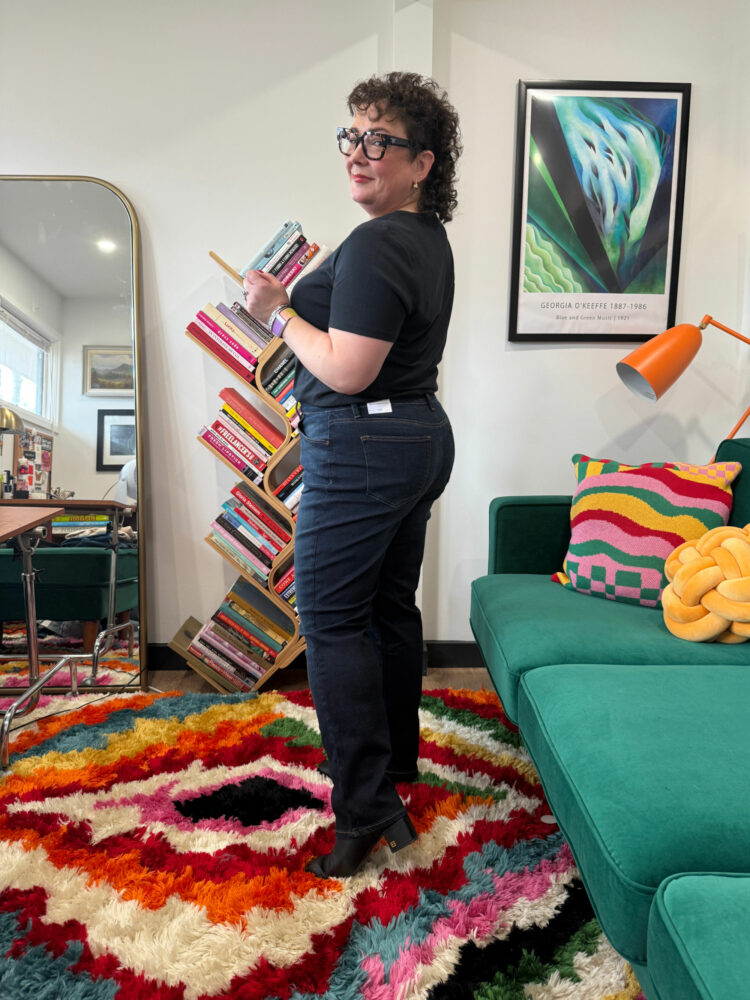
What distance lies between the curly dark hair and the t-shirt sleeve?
0.23m

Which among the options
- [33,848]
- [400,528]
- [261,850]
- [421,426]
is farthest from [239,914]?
[421,426]

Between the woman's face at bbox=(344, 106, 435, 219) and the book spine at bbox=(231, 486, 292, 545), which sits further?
the book spine at bbox=(231, 486, 292, 545)

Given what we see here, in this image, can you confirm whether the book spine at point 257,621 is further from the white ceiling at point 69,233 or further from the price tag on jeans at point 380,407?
the price tag on jeans at point 380,407

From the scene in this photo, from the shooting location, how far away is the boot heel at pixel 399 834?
1256mm

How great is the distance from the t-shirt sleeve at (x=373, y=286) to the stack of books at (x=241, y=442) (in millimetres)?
1197

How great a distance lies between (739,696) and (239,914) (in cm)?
87

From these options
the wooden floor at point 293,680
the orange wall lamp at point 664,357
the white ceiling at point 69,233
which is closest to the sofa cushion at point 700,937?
the orange wall lamp at point 664,357

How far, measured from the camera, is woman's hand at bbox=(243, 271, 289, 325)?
4.23 ft

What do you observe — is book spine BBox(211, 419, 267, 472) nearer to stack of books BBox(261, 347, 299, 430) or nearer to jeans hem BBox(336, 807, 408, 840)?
stack of books BBox(261, 347, 299, 430)

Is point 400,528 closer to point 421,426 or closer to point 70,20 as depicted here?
point 421,426

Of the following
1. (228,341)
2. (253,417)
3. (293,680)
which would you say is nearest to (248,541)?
(253,417)

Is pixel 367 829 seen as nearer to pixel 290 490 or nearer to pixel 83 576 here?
pixel 290 490

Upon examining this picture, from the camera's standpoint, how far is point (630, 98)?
2449mm

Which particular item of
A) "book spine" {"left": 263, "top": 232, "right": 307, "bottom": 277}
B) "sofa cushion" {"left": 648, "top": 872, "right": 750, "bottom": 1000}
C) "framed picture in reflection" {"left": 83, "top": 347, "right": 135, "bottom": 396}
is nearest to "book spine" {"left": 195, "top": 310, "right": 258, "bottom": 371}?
"book spine" {"left": 263, "top": 232, "right": 307, "bottom": 277}
